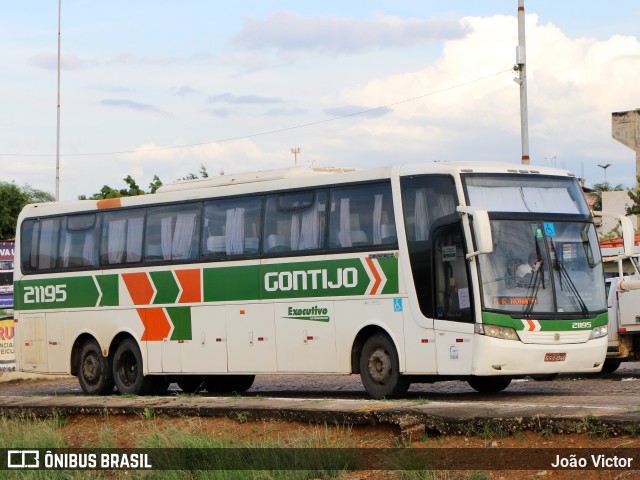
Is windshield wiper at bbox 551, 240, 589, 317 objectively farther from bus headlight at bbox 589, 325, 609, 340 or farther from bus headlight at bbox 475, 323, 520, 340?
bus headlight at bbox 475, 323, 520, 340

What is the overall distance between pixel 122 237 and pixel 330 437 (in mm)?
10387

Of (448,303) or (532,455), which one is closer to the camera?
(532,455)

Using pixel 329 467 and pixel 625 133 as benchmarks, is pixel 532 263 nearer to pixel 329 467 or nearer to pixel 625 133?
pixel 329 467

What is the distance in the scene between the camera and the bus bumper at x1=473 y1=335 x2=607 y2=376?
55.8 ft

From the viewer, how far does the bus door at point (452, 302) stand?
17281mm

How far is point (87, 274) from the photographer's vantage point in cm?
2383

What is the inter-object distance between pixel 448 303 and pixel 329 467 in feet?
17.2

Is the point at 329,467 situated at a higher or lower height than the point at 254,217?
lower

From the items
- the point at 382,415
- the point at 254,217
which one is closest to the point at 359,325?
the point at 254,217

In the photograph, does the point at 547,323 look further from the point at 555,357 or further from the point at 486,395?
the point at 486,395

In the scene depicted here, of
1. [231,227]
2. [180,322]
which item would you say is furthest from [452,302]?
[180,322]

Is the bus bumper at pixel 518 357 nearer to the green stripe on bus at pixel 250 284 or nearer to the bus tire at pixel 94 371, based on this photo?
the green stripe on bus at pixel 250 284

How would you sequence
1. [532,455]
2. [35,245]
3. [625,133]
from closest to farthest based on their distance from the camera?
[532,455] < [35,245] < [625,133]

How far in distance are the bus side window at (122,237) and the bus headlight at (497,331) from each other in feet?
26.1
